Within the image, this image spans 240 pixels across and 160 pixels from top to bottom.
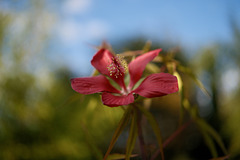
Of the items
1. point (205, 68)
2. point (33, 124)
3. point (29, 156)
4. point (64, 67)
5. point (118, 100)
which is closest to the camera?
point (118, 100)

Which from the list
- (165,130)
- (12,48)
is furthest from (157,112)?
(12,48)

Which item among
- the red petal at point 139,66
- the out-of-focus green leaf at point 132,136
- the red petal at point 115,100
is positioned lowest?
the out-of-focus green leaf at point 132,136

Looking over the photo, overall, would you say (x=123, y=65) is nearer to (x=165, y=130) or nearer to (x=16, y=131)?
(x=16, y=131)

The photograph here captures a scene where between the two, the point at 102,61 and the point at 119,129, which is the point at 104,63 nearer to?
the point at 102,61

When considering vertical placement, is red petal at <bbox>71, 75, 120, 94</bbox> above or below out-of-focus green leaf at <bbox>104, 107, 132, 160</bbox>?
above

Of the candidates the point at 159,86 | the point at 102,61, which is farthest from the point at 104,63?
the point at 159,86
